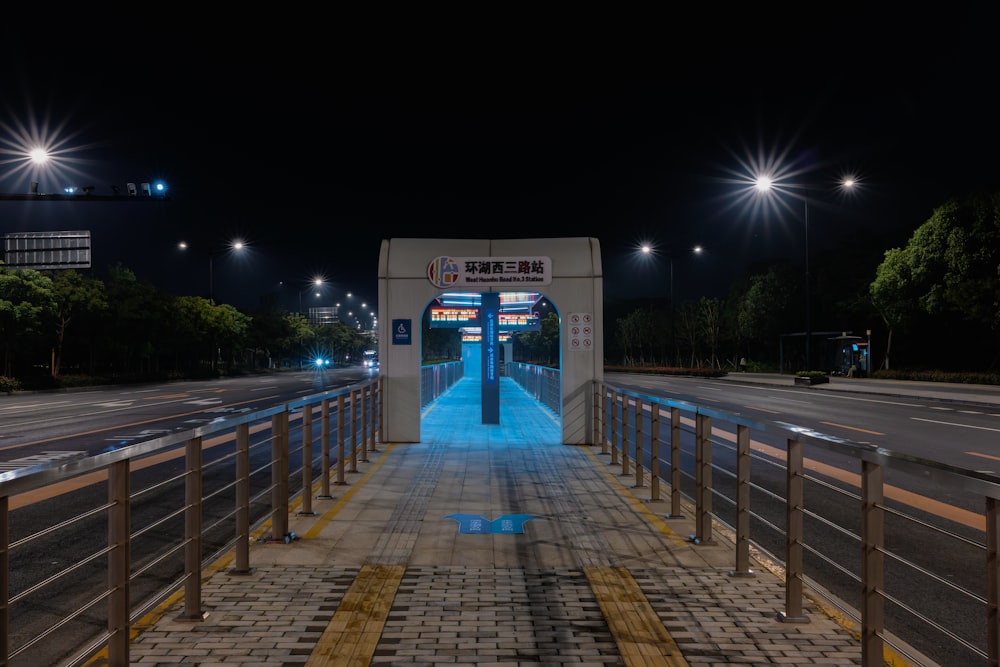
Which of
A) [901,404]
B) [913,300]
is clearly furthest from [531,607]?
[913,300]

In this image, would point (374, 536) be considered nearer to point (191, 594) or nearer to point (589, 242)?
point (191, 594)

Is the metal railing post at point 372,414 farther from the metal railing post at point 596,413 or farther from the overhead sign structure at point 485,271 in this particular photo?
the metal railing post at point 596,413

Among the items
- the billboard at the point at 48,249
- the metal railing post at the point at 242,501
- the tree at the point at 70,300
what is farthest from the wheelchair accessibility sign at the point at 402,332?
the tree at the point at 70,300

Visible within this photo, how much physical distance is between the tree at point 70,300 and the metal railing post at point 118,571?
39.7 meters

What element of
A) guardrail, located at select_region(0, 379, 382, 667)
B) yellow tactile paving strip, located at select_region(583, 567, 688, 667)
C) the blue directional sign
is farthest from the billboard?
yellow tactile paving strip, located at select_region(583, 567, 688, 667)

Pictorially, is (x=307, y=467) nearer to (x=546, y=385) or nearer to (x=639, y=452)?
(x=639, y=452)

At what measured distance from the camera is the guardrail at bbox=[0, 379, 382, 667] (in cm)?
308

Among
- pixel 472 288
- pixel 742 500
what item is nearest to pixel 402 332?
pixel 472 288

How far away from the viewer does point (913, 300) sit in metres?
35.7

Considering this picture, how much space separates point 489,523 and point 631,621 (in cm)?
259

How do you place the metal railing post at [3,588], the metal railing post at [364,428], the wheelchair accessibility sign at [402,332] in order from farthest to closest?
1. the wheelchair accessibility sign at [402,332]
2. the metal railing post at [364,428]
3. the metal railing post at [3,588]

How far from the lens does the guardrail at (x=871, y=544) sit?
278 centimetres

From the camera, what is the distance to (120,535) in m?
3.23

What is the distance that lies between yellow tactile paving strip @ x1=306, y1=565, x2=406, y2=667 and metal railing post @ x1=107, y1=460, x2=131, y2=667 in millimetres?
928
